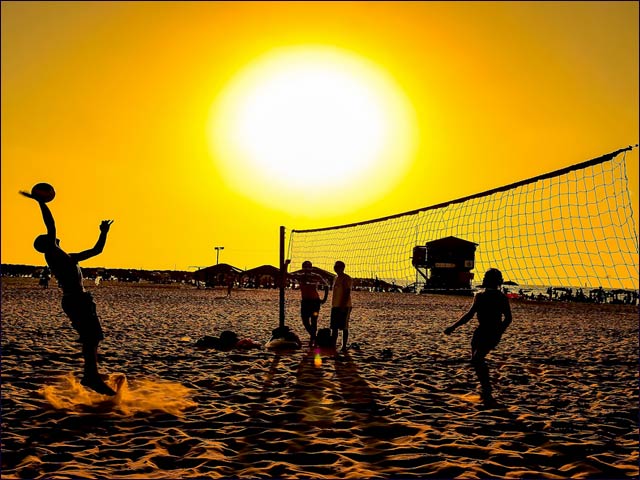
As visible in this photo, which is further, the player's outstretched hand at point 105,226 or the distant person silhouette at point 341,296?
the distant person silhouette at point 341,296

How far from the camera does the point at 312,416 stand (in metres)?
5.21

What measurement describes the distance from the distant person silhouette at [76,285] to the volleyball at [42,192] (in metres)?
0.03

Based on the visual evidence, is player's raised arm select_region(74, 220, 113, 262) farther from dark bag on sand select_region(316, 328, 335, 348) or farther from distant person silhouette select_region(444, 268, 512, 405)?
dark bag on sand select_region(316, 328, 335, 348)

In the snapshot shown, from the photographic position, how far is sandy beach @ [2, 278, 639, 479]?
391 cm

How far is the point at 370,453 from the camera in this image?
418 centimetres

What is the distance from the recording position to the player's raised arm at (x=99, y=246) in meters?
5.12

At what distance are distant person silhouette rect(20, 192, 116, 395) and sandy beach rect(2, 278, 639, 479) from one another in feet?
1.59

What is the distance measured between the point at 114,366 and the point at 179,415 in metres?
3.01

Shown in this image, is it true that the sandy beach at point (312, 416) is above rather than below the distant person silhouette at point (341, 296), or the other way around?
below

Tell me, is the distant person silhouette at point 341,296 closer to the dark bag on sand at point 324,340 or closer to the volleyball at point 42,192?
the dark bag on sand at point 324,340

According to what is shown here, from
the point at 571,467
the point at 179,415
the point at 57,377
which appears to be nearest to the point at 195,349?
the point at 57,377

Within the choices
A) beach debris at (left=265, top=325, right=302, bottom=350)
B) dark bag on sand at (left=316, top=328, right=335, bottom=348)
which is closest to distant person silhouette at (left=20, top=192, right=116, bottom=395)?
beach debris at (left=265, top=325, right=302, bottom=350)

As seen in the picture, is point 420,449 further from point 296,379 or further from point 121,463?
point 296,379

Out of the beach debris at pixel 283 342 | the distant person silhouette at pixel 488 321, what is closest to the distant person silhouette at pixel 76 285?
the distant person silhouette at pixel 488 321
